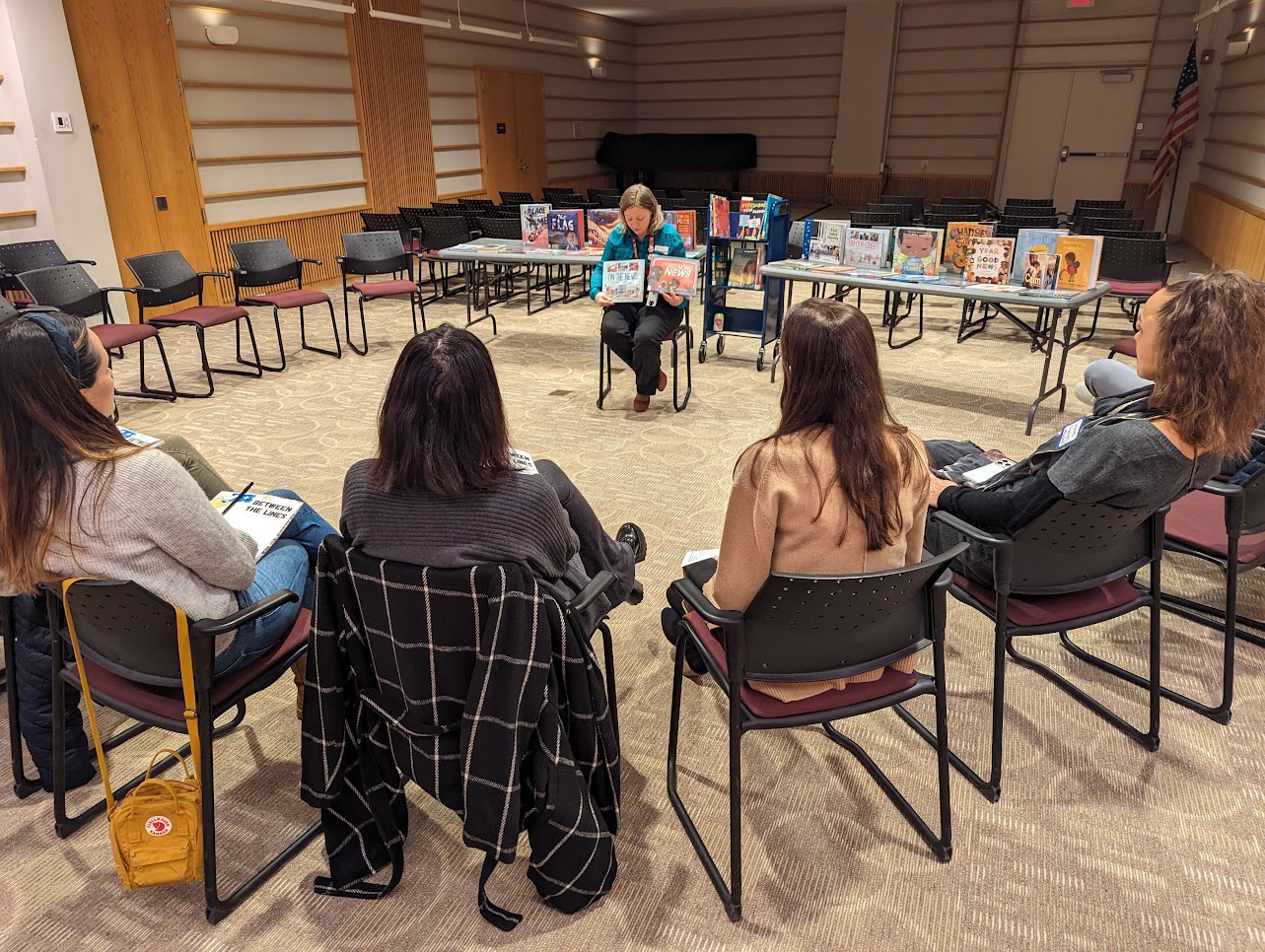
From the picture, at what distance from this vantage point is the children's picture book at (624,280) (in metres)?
4.59

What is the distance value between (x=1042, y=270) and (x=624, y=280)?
2.39m

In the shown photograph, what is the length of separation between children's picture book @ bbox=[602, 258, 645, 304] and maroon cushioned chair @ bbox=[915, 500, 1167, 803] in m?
3.04

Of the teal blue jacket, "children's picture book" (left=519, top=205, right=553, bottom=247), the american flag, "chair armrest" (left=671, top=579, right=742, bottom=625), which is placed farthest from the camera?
the american flag

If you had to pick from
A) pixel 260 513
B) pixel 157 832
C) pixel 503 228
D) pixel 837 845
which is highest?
pixel 503 228

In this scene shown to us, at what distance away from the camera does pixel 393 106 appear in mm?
9297

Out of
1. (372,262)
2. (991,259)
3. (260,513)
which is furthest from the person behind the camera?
(372,262)

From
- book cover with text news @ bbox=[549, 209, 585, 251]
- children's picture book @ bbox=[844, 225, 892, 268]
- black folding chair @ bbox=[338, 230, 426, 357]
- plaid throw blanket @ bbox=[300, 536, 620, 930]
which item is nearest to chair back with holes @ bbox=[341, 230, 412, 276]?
black folding chair @ bbox=[338, 230, 426, 357]

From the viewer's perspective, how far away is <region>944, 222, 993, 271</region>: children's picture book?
502 cm

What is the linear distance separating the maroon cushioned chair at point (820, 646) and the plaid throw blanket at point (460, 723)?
27cm

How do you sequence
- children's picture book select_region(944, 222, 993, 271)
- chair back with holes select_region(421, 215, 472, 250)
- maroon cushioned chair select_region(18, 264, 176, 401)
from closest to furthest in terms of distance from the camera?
maroon cushioned chair select_region(18, 264, 176, 401)
children's picture book select_region(944, 222, 993, 271)
chair back with holes select_region(421, 215, 472, 250)

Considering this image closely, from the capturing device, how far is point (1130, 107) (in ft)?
37.1

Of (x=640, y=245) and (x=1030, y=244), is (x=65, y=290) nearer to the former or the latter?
(x=640, y=245)

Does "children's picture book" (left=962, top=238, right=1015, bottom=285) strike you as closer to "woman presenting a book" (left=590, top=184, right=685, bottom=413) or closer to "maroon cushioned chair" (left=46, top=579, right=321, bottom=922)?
"woman presenting a book" (left=590, top=184, right=685, bottom=413)

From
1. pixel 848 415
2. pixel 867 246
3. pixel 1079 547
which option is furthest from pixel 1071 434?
pixel 867 246
